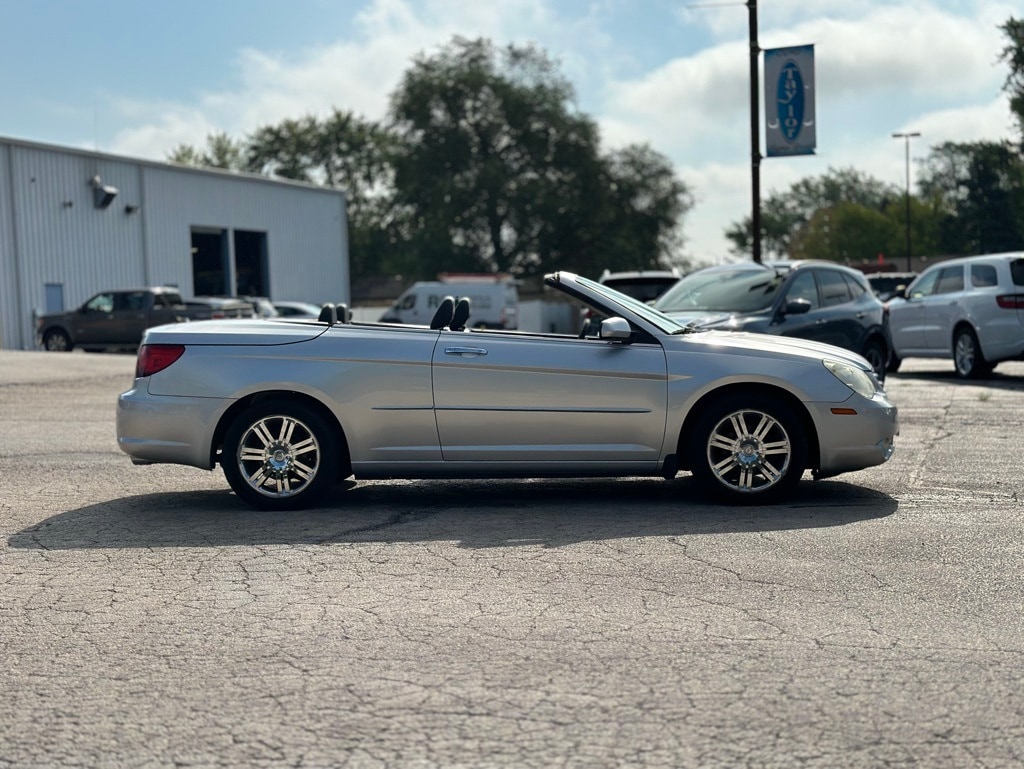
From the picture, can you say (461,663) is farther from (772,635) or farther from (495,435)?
(495,435)

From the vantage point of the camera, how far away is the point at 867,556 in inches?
255

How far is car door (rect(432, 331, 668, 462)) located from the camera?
26.6 feet

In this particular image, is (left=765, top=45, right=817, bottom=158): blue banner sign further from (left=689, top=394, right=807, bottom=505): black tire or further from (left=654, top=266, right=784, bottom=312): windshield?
(left=689, top=394, right=807, bottom=505): black tire

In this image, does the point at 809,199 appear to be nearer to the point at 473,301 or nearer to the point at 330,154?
the point at 330,154

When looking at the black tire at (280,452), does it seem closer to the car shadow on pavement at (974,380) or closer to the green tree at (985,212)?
the car shadow on pavement at (974,380)

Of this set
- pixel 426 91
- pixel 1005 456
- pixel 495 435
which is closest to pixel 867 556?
pixel 495 435

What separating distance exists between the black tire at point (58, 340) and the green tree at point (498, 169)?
33.3 metres

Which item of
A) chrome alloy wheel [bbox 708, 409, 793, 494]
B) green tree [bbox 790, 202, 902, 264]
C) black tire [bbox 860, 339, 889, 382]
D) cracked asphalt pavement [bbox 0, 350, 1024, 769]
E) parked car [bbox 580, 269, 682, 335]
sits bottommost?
cracked asphalt pavement [bbox 0, 350, 1024, 769]

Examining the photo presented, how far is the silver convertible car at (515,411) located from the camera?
26.6ft

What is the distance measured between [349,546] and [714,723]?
10.8 feet

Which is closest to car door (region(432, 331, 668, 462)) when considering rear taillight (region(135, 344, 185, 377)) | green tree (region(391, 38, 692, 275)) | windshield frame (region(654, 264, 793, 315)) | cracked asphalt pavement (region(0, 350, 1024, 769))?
cracked asphalt pavement (region(0, 350, 1024, 769))

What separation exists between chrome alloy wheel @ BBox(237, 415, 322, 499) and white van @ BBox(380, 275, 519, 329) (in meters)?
32.8

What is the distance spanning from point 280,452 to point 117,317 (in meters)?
26.6

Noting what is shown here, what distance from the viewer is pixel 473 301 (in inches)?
1681
